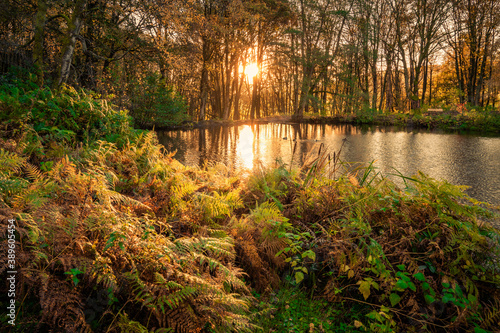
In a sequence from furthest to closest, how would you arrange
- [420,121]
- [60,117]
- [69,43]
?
[420,121], [69,43], [60,117]

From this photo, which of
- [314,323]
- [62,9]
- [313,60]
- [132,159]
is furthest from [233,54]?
[314,323]

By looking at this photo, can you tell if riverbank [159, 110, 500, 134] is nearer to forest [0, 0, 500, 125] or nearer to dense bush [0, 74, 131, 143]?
forest [0, 0, 500, 125]

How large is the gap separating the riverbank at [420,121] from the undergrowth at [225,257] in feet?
56.1

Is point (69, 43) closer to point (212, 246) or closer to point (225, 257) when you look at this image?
point (225, 257)

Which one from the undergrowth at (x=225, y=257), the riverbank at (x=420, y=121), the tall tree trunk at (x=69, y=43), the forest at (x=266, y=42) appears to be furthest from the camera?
the riverbank at (x=420, y=121)

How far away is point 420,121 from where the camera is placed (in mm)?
22547

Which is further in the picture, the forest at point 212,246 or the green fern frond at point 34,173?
the green fern frond at point 34,173

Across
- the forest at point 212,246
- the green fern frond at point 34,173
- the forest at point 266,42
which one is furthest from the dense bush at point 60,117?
the forest at point 266,42

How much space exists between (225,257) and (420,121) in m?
24.3

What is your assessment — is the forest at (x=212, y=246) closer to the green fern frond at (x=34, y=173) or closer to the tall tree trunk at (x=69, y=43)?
the green fern frond at (x=34, y=173)

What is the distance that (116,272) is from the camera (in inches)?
72.3

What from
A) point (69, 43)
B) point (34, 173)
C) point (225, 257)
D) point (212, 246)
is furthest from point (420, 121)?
point (34, 173)

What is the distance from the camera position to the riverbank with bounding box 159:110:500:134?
1981 centimetres

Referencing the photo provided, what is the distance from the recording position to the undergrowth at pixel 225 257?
1.71 meters
